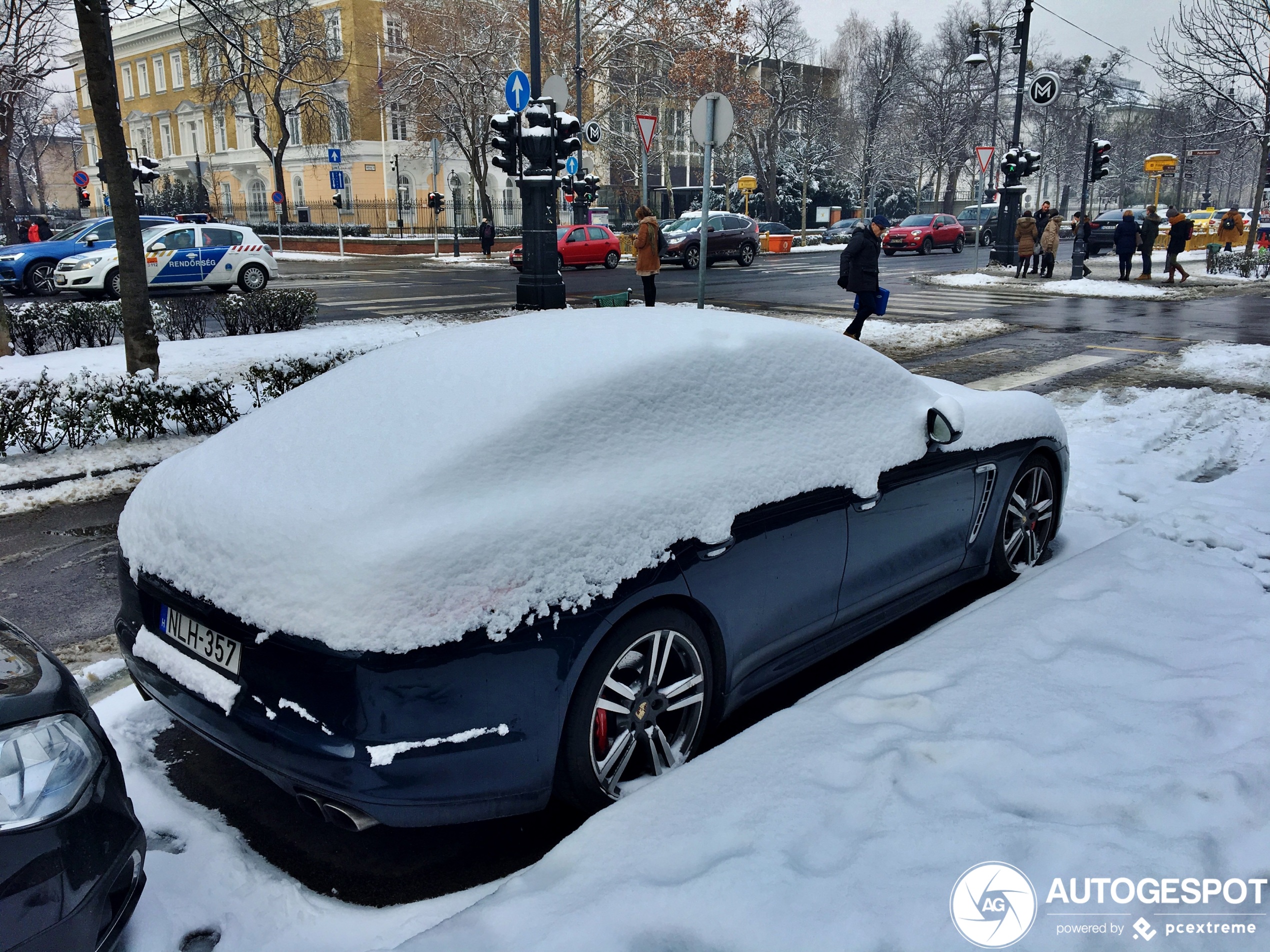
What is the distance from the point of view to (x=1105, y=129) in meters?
86.4

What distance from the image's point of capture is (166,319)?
515 inches

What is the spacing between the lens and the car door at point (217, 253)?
20234 mm

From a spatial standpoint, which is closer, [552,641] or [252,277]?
[552,641]

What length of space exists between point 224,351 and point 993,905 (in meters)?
11.3

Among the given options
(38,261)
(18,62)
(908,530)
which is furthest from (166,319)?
(18,62)

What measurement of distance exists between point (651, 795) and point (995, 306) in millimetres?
18101

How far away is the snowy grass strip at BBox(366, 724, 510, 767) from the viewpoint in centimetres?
237

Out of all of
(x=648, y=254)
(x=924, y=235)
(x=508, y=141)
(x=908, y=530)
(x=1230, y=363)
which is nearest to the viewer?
(x=908, y=530)

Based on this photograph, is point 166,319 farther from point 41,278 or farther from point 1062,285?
point 1062,285

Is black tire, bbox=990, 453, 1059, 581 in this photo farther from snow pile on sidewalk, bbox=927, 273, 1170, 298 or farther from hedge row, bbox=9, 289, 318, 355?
snow pile on sidewalk, bbox=927, 273, 1170, 298

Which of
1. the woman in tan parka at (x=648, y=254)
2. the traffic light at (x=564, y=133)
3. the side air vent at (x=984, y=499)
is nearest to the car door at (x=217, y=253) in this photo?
the traffic light at (x=564, y=133)

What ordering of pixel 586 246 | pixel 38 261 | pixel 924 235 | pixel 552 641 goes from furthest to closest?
1. pixel 924 235
2. pixel 586 246
3. pixel 38 261
4. pixel 552 641

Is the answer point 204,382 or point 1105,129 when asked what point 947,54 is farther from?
point 204,382

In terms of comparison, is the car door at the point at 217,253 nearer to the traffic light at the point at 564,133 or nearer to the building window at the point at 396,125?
the traffic light at the point at 564,133
